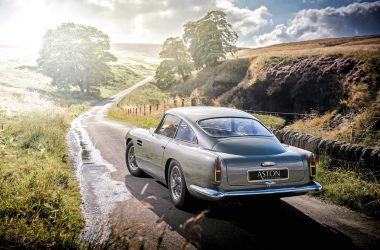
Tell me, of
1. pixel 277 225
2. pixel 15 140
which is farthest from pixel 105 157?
pixel 277 225

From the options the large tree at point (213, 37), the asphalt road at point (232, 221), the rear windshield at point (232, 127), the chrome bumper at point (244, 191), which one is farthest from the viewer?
the large tree at point (213, 37)

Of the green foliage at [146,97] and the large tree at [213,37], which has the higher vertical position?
the large tree at [213,37]

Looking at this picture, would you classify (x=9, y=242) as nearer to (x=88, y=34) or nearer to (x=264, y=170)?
(x=264, y=170)

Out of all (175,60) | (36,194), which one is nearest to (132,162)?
(36,194)

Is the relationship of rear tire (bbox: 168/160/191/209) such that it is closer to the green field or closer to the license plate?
the license plate

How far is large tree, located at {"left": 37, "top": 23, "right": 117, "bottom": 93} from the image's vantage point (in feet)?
204

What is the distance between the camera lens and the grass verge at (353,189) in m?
5.62

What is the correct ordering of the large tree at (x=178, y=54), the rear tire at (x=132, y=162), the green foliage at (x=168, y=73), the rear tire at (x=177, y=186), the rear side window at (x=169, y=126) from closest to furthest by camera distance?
the rear tire at (x=177, y=186)
the rear side window at (x=169, y=126)
the rear tire at (x=132, y=162)
the large tree at (x=178, y=54)
the green foliage at (x=168, y=73)

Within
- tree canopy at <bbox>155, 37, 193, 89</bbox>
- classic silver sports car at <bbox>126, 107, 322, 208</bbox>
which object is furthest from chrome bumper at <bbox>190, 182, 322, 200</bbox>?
tree canopy at <bbox>155, 37, 193, 89</bbox>

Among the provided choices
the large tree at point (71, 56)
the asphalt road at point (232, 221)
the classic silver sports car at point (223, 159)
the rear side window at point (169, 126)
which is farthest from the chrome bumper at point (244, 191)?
the large tree at point (71, 56)

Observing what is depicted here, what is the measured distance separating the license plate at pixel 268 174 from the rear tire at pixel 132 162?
3419 mm

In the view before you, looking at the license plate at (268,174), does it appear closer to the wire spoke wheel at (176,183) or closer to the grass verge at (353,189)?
the wire spoke wheel at (176,183)

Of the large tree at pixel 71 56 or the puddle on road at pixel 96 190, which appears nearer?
the puddle on road at pixel 96 190

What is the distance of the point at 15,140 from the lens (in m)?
11.1
